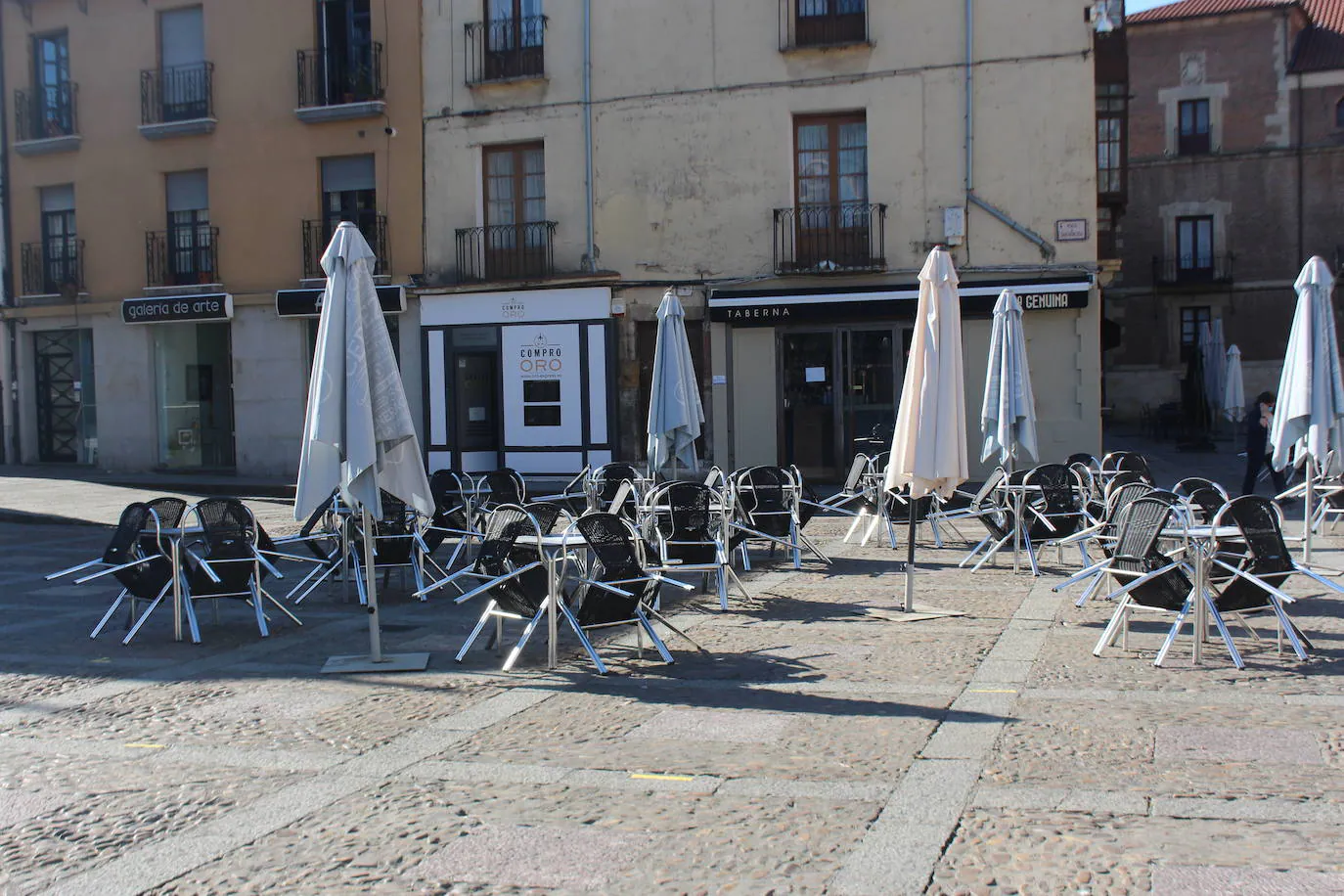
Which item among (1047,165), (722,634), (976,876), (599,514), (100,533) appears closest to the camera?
(976,876)

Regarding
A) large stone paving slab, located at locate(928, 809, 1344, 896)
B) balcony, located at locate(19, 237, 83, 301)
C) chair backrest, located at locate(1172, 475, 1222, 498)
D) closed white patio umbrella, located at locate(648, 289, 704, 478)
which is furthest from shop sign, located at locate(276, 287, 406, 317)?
large stone paving slab, located at locate(928, 809, 1344, 896)

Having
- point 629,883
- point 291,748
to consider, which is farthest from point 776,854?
point 291,748

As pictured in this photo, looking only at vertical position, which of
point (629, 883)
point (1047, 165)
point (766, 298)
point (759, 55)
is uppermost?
point (759, 55)

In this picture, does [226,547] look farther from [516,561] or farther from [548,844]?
[548,844]

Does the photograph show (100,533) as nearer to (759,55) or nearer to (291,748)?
(291,748)

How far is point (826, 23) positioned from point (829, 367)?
5.58 m

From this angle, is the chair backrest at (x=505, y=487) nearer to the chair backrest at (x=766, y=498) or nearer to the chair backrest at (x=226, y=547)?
the chair backrest at (x=766, y=498)

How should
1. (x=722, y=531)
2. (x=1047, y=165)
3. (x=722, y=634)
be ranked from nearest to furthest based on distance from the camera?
1. (x=722, y=634)
2. (x=722, y=531)
3. (x=1047, y=165)

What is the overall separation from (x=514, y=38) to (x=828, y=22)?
555 cm

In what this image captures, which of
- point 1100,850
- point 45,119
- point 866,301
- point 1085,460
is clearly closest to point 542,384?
point 866,301

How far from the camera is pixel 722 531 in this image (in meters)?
9.94

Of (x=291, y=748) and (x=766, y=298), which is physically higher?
(x=766, y=298)

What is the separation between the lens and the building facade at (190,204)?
22328mm

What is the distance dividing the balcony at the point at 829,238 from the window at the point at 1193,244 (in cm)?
2237
